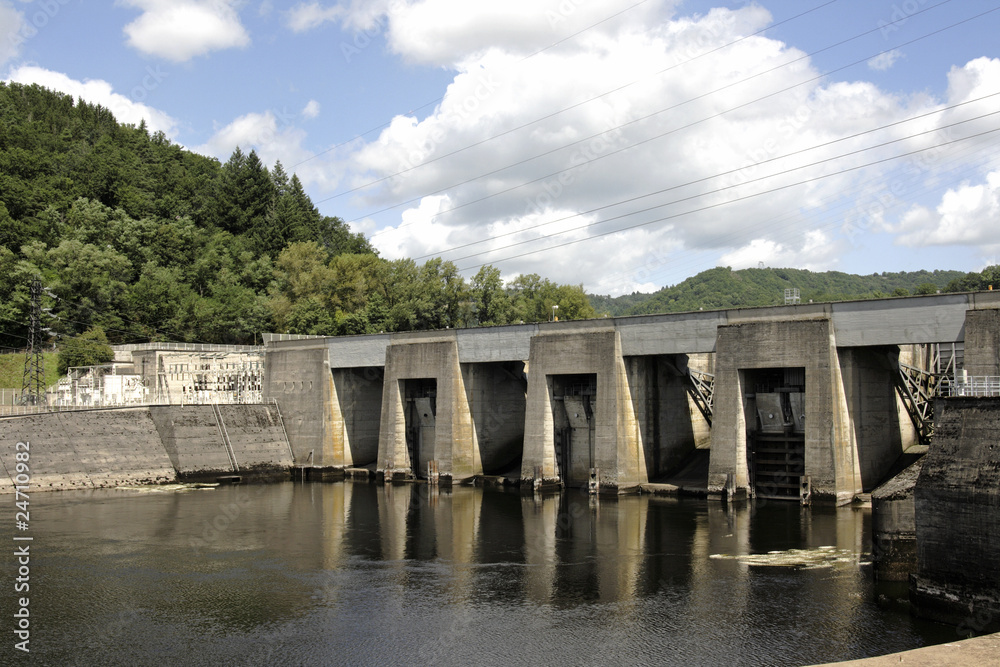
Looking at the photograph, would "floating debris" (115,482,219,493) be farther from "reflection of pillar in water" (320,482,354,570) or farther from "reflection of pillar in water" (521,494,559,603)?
"reflection of pillar in water" (521,494,559,603)

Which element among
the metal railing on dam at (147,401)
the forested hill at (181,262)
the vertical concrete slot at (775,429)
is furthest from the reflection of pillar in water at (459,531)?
the forested hill at (181,262)

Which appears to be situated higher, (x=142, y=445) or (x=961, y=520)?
(x=142, y=445)

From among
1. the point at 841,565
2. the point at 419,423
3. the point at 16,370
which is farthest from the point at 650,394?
the point at 16,370

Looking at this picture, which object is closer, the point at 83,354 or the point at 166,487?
the point at 166,487

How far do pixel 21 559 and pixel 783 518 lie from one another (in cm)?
3096

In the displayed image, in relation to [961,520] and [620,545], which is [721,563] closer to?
[620,545]

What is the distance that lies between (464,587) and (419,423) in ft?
101

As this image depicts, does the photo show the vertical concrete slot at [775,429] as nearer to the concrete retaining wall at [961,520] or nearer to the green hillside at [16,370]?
the concrete retaining wall at [961,520]

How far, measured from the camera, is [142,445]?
5278 cm

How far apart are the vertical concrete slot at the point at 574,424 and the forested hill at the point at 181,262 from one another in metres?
38.2

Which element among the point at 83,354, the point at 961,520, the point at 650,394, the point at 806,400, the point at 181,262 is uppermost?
the point at 181,262

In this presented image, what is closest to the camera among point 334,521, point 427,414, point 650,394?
point 334,521

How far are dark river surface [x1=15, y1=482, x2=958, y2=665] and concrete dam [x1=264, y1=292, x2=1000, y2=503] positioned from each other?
130 inches

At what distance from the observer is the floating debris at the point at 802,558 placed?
95.1ft
